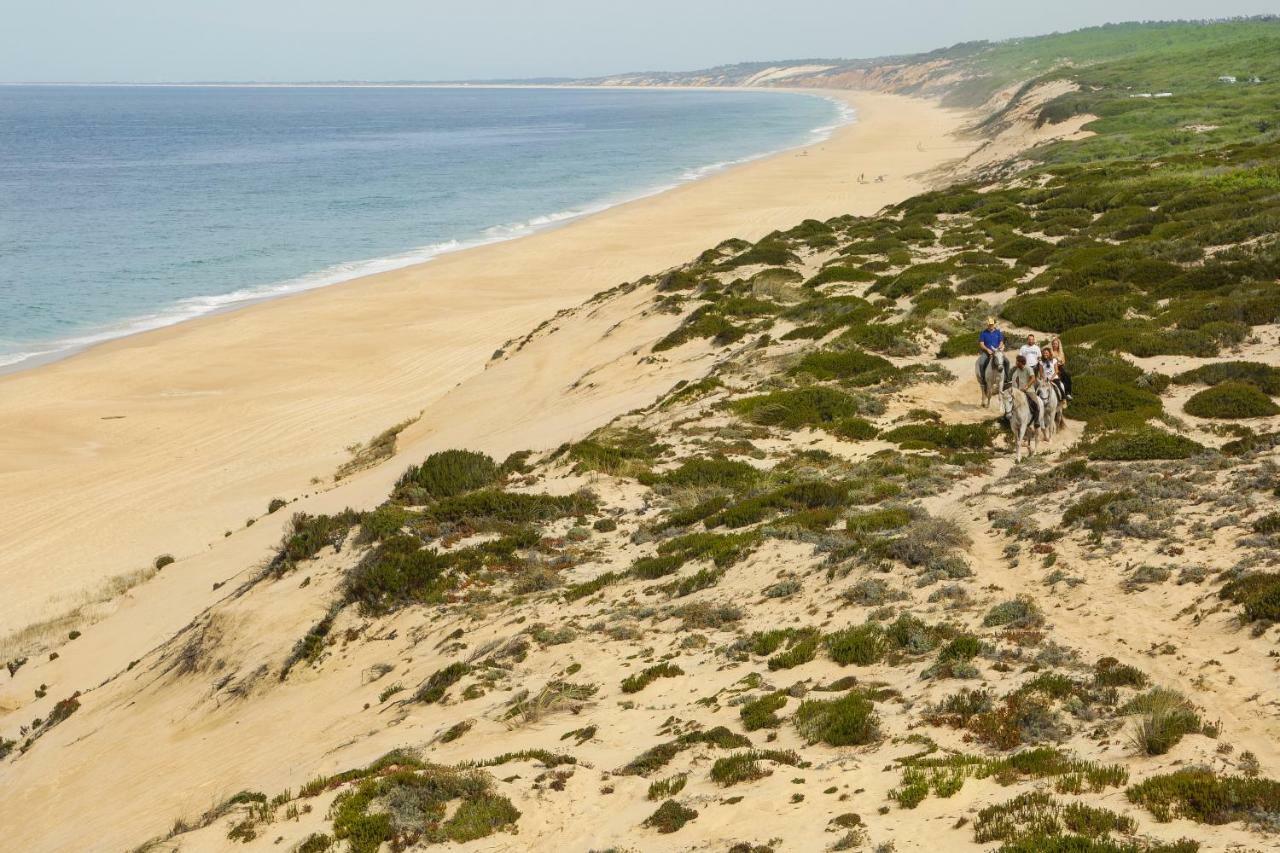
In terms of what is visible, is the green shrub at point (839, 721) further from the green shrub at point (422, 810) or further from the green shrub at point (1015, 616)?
the green shrub at point (422, 810)

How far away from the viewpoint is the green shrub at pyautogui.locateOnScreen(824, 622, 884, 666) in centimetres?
1052

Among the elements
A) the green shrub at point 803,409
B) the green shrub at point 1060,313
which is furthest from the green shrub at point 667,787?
the green shrub at point 1060,313

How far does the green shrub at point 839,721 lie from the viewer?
8938mm

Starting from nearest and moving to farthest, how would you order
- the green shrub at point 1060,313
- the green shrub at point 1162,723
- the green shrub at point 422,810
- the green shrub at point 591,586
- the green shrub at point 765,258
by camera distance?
1. the green shrub at point 1162,723
2. the green shrub at point 422,810
3. the green shrub at point 591,586
4. the green shrub at point 1060,313
5. the green shrub at point 765,258

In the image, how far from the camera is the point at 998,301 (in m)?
27.1

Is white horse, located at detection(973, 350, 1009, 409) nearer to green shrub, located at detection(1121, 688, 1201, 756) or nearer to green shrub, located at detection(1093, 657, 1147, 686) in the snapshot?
green shrub, located at detection(1093, 657, 1147, 686)

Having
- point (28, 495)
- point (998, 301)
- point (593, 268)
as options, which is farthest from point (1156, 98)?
point (28, 495)

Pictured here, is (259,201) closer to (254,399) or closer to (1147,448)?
(254,399)

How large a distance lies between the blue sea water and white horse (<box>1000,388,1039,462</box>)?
36.2 meters

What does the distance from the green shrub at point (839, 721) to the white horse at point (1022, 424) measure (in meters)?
8.18

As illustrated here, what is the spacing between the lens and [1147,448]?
14.9m

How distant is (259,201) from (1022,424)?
69.8 m

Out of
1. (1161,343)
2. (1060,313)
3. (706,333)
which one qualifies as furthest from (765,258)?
(1161,343)

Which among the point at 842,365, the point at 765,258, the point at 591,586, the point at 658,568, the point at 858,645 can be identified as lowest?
the point at 591,586
